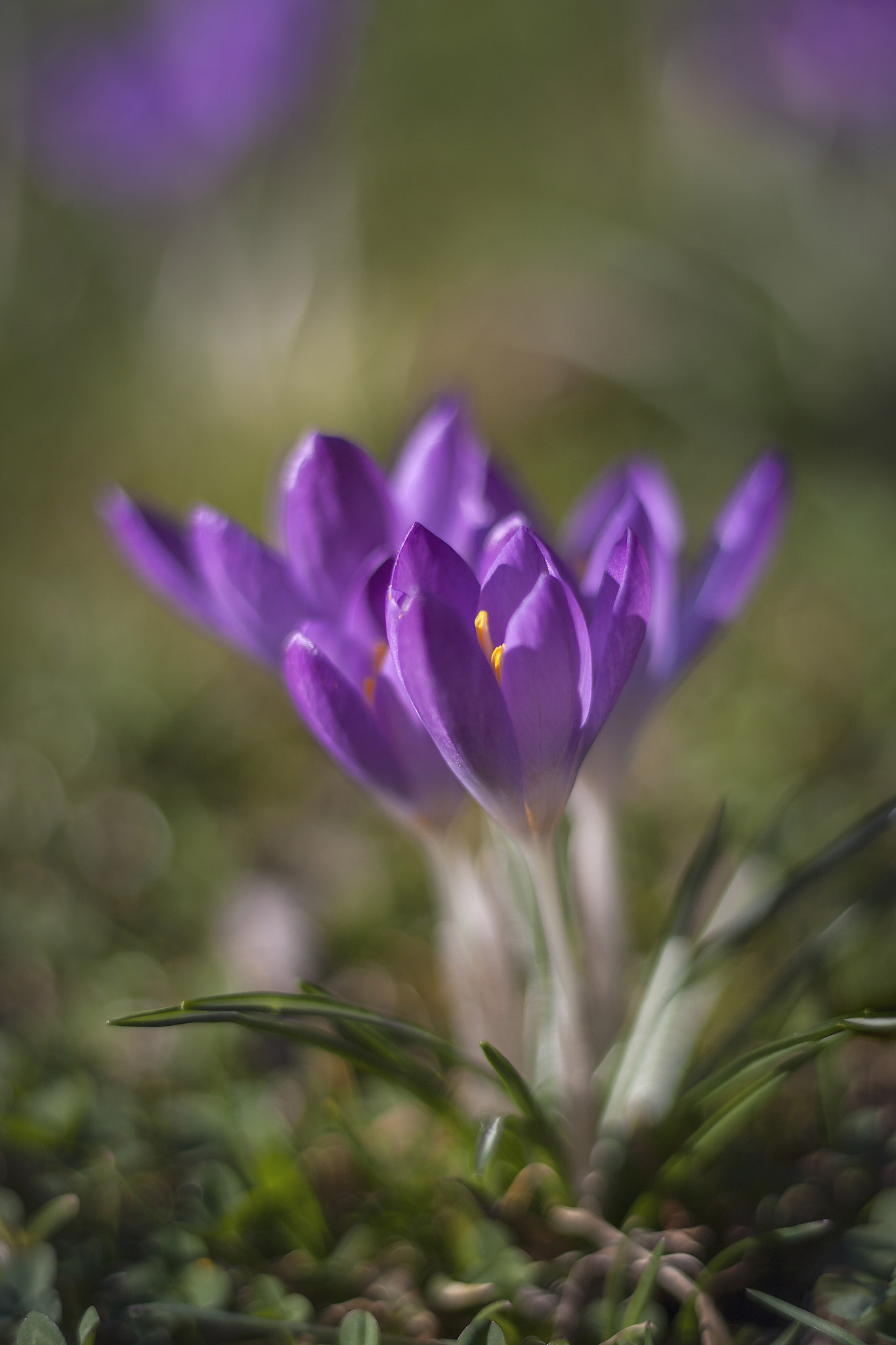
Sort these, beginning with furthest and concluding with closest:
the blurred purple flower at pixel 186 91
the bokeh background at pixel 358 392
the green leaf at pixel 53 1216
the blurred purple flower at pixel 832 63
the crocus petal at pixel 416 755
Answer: the blurred purple flower at pixel 186 91, the blurred purple flower at pixel 832 63, the bokeh background at pixel 358 392, the green leaf at pixel 53 1216, the crocus petal at pixel 416 755

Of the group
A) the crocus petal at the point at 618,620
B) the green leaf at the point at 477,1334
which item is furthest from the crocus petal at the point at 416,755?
the green leaf at the point at 477,1334

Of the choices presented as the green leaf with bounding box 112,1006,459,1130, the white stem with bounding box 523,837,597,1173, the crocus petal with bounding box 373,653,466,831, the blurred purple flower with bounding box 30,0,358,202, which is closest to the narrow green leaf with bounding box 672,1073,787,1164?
the white stem with bounding box 523,837,597,1173

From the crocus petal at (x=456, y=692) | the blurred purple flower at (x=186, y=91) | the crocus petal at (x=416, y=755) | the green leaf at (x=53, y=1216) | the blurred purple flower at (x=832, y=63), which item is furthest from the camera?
the blurred purple flower at (x=186, y=91)

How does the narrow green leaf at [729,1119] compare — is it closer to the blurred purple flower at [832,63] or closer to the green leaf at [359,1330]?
the green leaf at [359,1330]

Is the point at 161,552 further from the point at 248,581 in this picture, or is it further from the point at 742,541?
the point at 742,541

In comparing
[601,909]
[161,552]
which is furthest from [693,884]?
[161,552]

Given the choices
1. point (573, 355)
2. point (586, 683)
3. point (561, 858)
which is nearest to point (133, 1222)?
point (561, 858)

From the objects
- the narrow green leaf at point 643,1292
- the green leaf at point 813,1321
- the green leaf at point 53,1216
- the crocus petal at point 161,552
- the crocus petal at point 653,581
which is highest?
the crocus petal at point 653,581

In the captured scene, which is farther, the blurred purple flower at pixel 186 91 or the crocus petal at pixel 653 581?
the blurred purple flower at pixel 186 91
